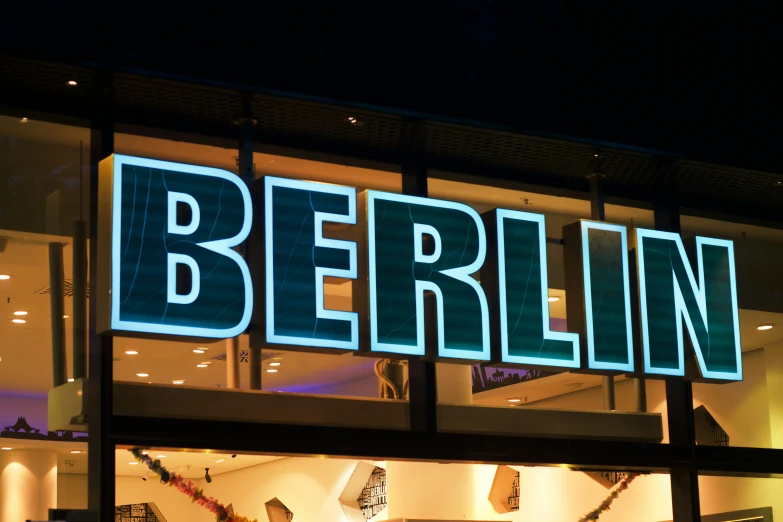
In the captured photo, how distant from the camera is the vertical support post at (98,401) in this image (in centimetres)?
475

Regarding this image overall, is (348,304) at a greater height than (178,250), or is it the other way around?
(178,250)

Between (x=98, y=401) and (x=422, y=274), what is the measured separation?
163 cm

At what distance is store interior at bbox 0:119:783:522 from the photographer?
16.1 feet

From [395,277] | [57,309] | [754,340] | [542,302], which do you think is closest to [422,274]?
[395,277]

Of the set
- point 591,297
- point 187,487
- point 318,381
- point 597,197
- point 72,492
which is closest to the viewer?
point 72,492

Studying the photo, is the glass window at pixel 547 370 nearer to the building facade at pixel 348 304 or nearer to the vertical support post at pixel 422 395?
the building facade at pixel 348 304

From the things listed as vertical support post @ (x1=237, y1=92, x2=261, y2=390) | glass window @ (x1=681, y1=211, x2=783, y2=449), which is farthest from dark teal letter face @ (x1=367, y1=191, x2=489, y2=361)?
glass window @ (x1=681, y1=211, x2=783, y2=449)

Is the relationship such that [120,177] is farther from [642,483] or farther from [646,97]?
[642,483]

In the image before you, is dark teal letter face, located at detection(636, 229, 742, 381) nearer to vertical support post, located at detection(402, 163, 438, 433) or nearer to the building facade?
the building facade

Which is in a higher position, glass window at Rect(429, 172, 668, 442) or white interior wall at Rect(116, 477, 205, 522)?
glass window at Rect(429, 172, 668, 442)

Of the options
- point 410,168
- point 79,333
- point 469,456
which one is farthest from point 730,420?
point 79,333

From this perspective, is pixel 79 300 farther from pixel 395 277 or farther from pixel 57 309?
pixel 395 277

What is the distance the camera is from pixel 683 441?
20.4 feet

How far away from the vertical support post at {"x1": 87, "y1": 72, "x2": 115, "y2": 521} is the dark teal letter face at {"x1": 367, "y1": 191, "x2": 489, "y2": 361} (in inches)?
47.1
